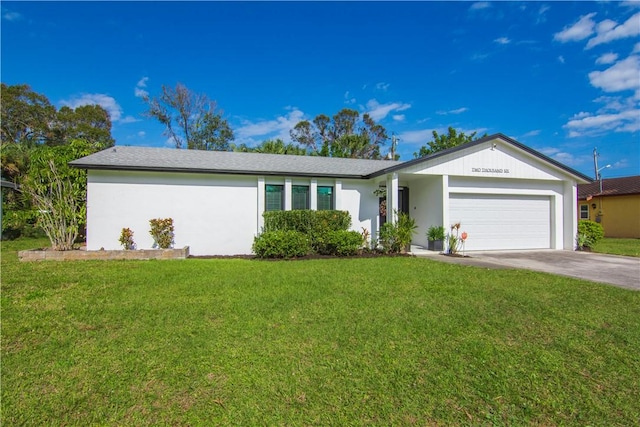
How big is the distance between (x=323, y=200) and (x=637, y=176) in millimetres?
25294

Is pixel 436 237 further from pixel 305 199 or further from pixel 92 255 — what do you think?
pixel 92 255

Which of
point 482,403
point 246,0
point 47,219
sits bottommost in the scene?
point 482,403

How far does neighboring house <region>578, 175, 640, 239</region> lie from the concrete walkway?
13.0 m

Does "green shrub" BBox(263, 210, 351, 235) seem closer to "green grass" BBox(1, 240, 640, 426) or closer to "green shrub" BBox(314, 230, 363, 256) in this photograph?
"green shrub" BBox(314, 230, 363, 256)

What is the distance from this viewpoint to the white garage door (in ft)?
40.8

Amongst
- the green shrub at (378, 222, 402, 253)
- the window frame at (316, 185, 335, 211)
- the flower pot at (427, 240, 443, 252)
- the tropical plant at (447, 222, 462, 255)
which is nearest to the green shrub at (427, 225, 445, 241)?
the flower pot at (427, 240, 443, 252)

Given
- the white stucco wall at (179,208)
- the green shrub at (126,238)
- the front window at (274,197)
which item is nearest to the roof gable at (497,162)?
the front window at (274,197)

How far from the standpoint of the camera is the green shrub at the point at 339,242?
10383 millimetres

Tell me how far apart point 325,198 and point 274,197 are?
2.10m

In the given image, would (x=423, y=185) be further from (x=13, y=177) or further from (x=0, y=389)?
(x=13, y=177)

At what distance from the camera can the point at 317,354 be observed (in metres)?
3.32

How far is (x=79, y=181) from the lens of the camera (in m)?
11.3

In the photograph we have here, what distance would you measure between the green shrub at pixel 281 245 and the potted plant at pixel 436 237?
16.9ft

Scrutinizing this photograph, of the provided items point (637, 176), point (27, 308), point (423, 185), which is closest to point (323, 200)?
point (423, 185)
